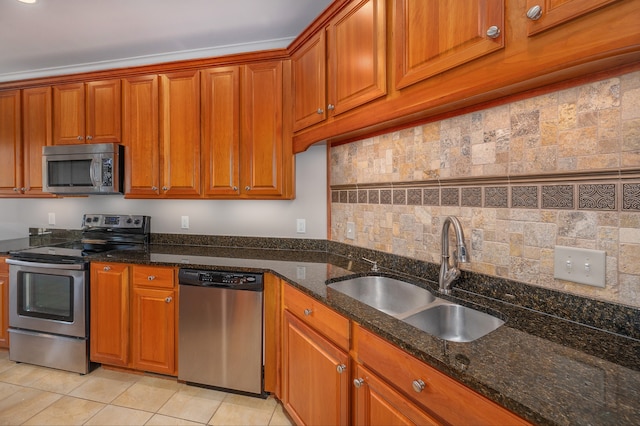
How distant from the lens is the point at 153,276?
2094mm

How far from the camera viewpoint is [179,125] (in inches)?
94.4

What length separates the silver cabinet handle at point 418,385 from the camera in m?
0.85

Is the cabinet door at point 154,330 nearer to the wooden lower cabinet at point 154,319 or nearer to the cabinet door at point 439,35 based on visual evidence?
the wooden lower cabinet at point 154,319

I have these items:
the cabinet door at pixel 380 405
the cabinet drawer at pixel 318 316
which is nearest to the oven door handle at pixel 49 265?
the cabinet drawer at pixel 318 316

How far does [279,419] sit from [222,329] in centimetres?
63

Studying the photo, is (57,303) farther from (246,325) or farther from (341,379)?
(341,379)

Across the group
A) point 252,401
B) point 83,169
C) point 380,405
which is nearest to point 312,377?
point 380,405

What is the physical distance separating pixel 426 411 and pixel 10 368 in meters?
3.13

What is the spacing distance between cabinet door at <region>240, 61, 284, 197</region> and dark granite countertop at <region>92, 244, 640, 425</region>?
118 centimetres

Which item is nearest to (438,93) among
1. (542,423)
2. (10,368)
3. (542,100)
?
(542,100)

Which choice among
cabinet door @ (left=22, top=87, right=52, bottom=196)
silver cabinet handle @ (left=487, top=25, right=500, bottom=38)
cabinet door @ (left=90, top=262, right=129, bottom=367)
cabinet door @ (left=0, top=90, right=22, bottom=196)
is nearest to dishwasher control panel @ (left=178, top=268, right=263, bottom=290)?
cabinet door @ (left=90, top=262, right=129, bottom=367)

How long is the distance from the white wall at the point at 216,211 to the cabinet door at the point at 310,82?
1.42 ft

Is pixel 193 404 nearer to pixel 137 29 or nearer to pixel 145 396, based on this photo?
pixel 145 396

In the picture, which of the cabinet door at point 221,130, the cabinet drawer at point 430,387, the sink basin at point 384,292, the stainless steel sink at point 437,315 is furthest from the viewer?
the cabinet door at point 221,130
